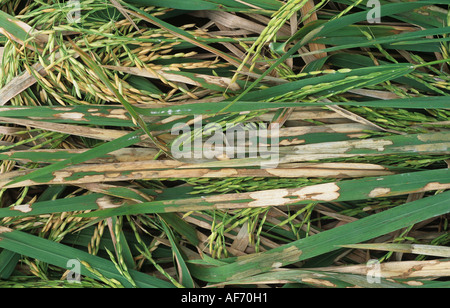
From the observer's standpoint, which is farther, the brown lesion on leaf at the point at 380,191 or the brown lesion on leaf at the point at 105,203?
the brown lesion on leaf at the point at 105,203

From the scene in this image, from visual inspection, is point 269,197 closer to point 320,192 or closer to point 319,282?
point 320,192

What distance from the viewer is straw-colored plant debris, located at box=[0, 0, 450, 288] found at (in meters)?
0.92

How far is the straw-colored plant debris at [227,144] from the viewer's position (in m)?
0.92

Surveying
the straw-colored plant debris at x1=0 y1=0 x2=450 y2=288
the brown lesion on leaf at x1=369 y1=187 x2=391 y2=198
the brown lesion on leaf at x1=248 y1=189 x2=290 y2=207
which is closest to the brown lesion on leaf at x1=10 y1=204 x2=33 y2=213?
the straw-colored plant debris at x1=0 y1=0 x2=450 y2=288

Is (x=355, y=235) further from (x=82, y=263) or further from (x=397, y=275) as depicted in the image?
(x=82, y=263)

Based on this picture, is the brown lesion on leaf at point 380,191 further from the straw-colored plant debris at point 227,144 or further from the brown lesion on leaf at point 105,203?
the brown lesion on leaf at point 105,203

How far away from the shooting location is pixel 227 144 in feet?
3.20

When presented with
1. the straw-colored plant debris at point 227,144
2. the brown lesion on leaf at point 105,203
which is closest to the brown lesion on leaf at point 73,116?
the straw-colored plant debris at point 227,144

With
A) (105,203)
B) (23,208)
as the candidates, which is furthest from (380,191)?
(23,208)

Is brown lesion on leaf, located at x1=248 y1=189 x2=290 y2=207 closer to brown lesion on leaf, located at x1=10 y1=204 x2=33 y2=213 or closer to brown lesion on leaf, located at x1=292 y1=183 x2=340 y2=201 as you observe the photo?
brown lesion on leaf, located at x1=292 y1=183 x2=340 y2=201

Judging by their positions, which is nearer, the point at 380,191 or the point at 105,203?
the point at 380,191

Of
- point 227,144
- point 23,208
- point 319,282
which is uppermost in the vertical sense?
point 227,144

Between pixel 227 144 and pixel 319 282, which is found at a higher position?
pixel 227 144

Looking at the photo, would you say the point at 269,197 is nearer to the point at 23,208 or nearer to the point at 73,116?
the point at 73,116
